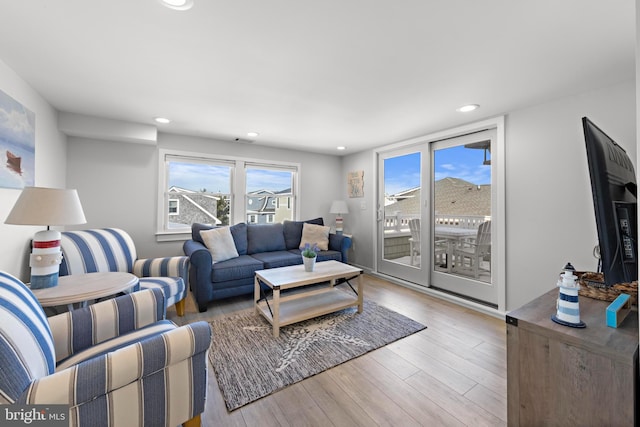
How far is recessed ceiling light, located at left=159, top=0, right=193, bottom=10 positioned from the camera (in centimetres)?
122

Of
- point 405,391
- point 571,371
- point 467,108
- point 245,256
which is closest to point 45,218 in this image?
point 245,256

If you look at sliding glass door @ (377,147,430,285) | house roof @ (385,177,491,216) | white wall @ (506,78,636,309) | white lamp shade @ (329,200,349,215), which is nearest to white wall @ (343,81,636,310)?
white wall @ (506,78,636,309)

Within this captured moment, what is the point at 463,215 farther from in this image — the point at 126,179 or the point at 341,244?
the point at 126,179

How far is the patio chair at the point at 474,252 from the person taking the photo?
116 inches

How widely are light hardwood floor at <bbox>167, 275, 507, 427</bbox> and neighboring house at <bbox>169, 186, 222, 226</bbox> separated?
254 cm

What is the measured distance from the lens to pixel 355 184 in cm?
468

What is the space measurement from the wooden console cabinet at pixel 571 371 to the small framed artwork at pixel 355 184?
356 cm

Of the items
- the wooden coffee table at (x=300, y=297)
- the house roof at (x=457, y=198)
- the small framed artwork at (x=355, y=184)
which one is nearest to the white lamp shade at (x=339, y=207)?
the small framed artwork at (x=355, y=184)

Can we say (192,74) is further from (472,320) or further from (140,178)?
(472,320)

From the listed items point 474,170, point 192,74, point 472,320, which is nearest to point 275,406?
point 472,320

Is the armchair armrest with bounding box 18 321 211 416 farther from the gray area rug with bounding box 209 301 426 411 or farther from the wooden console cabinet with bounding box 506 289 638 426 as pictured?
the wooden console cabinet with bounding box 506 289 638 426

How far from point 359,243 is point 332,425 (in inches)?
132

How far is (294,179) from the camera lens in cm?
454

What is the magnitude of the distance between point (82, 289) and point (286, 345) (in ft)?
4.92
